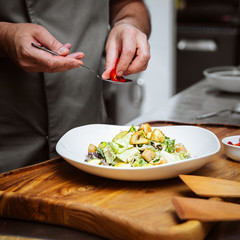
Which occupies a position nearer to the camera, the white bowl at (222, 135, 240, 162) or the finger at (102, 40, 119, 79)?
the white bowl at (222, 135, 240, 162)

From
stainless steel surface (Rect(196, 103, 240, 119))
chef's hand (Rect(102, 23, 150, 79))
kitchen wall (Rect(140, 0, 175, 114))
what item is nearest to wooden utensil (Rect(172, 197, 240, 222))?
chef's hand (Rect(102, 23, 150, 79))

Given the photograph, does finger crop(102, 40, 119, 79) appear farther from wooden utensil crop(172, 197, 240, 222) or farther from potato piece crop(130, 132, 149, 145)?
wooden utensil crop(172, 197, 240, 222)

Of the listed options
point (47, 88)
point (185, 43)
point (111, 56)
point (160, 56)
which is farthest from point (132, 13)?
point (185, 43)

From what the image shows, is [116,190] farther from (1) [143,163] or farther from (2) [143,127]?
(2) [143,127]

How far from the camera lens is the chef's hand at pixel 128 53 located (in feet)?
3.74

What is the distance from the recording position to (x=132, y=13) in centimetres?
145

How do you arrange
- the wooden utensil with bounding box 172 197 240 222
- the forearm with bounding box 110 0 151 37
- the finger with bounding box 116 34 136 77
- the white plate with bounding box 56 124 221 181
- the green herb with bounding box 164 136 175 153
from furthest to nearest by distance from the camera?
the forearm with bounding box 110 0 151 37 → the finger with bounding box 116 34 136 77 → the green herb with bounding box 164 136 175 153 → the white plate with bounding box 56 124 221 181 → the wooden utensil with bounding box 172 197 240 222

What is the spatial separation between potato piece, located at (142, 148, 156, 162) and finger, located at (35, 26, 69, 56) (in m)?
0.32

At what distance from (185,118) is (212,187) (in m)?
0.74

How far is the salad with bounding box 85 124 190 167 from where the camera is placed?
87cm

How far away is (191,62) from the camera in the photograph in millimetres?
4062

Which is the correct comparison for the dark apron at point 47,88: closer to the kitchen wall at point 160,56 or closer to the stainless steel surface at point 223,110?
the stainless steel surface at point 223,110

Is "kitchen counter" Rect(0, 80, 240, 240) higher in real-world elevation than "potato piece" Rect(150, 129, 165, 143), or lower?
lower

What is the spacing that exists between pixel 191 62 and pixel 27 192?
11.4 ft
